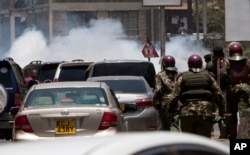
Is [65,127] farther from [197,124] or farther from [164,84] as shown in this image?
[164,84]

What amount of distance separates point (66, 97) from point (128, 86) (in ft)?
14.0

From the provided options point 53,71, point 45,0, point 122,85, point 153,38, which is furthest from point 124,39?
point 122,85

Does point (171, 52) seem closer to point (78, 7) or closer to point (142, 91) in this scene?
point (78, 7)

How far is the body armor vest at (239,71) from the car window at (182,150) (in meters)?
10.4

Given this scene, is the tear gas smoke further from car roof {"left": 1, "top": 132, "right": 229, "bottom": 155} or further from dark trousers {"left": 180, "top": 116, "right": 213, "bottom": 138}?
car roof {"left": 1, "top": 132, "right": 229, "bottom": 155}

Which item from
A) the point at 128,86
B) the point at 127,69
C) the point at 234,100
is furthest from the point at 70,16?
the point at 234,100

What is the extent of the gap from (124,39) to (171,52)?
10.0 meters

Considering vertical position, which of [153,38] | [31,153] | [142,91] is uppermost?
[31,153]

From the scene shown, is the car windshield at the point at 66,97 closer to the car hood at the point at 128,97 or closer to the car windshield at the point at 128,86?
the car hood at the point at 128,97

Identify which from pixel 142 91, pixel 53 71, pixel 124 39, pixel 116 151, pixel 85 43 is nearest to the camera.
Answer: pixel 116 151

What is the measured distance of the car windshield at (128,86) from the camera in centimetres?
1802

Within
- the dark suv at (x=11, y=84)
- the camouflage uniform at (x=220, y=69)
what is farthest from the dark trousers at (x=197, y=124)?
the dark suv at (x=11, y=84)

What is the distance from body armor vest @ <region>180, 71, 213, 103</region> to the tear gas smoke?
49.4 metres

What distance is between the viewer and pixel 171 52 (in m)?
64.9
